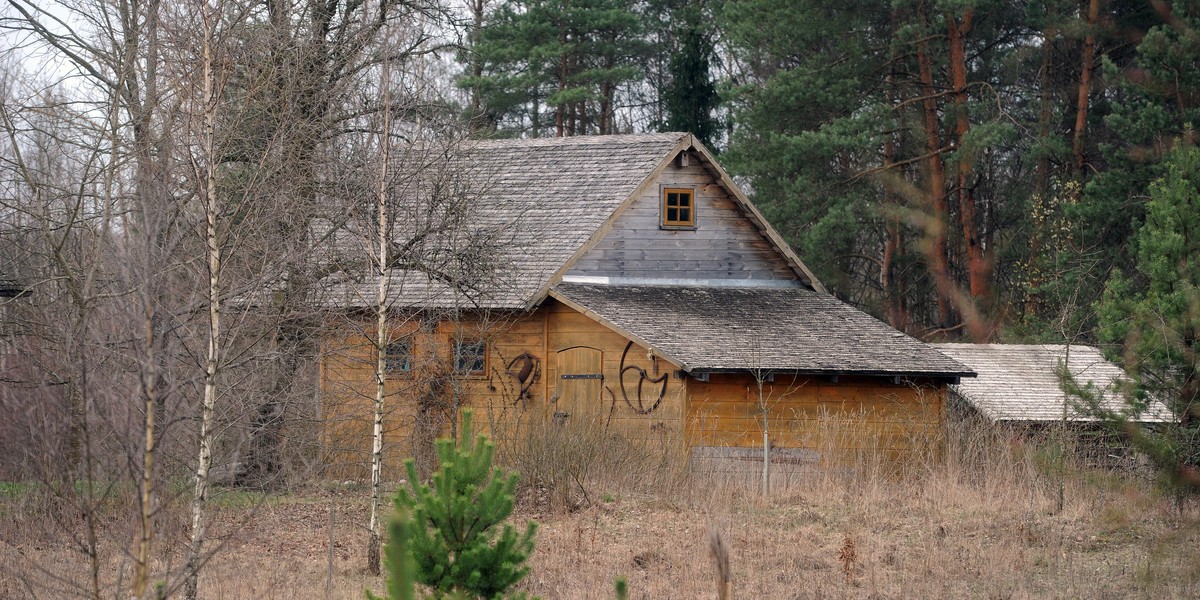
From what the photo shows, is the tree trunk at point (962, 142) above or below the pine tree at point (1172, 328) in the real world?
above

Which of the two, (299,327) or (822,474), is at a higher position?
(299,327)

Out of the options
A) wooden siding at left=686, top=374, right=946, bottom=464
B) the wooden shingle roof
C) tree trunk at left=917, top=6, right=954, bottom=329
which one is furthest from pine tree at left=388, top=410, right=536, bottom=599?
tree trunk at left=917, top=6, right=954, bottom=329

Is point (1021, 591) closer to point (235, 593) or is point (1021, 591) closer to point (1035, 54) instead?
point (235, 593)

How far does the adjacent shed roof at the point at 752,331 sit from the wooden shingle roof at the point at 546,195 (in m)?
0.76

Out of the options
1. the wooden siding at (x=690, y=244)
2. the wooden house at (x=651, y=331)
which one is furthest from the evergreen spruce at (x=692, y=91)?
the wooden siding at (x=690, y=244)

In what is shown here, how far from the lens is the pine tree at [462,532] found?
7.93 metres

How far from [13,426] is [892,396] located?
539 inches

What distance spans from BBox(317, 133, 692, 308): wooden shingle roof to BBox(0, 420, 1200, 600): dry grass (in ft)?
15.3

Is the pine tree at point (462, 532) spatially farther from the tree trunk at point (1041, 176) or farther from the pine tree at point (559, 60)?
the pine tree at point (559, 60)

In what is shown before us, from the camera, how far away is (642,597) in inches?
473

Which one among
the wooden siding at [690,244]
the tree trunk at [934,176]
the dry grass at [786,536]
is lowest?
the dry grass at [786,536]

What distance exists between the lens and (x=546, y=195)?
82.1 ft

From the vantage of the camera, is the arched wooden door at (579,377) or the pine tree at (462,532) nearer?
the pine tree at (462,532)

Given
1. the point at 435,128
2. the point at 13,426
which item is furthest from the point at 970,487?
the point at 13,426
